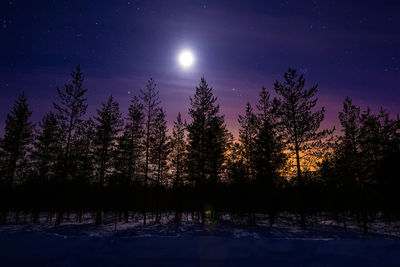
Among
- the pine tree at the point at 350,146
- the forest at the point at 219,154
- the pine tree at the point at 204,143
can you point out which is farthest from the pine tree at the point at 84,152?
the pine tree at the point at 350,146

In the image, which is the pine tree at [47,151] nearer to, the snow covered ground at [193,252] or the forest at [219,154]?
the forest at [219,154]

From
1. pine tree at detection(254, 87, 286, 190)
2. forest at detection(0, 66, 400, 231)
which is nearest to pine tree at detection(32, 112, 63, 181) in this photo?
forest at detection(0, 66, 400, 231)

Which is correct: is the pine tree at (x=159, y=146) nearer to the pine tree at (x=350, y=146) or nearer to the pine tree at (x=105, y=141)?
the pine tree at (x=105, y=141)

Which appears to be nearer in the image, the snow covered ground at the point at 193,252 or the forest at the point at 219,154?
the snow covered ground at the point at 193,252

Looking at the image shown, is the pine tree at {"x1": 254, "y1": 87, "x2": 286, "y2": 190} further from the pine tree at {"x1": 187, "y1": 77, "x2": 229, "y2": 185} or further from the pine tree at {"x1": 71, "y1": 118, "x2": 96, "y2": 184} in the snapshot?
the pine tree at {"x1": 71, "y1": 118, "x2": 96, "y2": 184}

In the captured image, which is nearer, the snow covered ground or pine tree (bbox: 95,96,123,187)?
the snow covered ground

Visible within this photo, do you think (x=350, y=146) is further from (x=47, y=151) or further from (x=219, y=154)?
(x=47, y=151)

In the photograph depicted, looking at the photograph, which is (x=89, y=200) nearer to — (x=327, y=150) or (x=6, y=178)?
(x=6, y=178)

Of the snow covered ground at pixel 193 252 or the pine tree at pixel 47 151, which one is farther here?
the pine tree at pixel 47 151

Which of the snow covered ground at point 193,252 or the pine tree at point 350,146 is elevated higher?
the pine tree at point 350,146

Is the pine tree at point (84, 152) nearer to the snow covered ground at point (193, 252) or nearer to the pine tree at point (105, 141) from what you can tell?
the pine tree at point (105, 141)

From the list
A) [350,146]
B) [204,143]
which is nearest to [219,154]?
[204,143]

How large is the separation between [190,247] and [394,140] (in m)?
25.1

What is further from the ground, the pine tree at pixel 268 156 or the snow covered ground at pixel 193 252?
the pine tree at pixel 268 156
